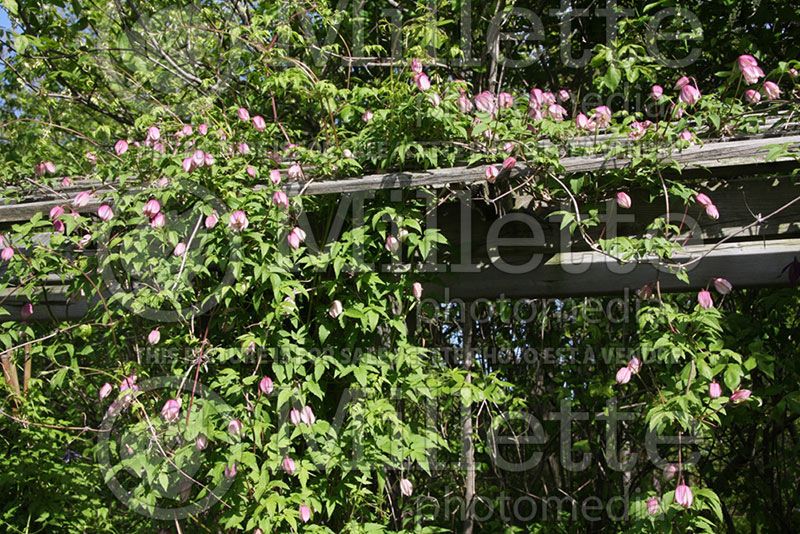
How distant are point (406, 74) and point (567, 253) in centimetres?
78

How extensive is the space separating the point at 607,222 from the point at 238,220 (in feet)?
3.70

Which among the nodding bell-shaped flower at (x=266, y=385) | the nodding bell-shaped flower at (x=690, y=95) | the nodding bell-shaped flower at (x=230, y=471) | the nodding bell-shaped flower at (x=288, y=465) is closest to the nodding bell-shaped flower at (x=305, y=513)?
the nodding bell-shaped flower at (x=288, y=465)

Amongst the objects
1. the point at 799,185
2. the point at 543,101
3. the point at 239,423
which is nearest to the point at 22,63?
the point at 239,423

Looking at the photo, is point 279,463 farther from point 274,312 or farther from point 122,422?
point 122,422

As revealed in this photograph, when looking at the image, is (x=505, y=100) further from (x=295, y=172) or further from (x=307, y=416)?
A: (x=307, y=416)

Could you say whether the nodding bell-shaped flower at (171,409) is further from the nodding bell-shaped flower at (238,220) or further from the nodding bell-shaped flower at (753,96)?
the nodding bell-shaped flower at (753,96)

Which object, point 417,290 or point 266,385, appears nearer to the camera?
point 266,385

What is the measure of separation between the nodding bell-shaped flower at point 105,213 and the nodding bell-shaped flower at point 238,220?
421 mm

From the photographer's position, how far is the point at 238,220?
196cm

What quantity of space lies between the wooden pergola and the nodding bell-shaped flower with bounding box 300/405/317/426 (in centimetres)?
60

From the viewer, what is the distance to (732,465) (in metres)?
2.80

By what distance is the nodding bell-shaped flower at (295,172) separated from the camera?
Result: 2.08 metres

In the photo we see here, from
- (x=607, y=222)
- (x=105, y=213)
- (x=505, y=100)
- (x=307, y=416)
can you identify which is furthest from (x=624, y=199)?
(x=105, y=213)

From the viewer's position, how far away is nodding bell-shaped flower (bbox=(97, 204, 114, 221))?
6.86ft
